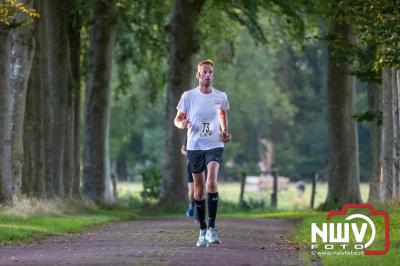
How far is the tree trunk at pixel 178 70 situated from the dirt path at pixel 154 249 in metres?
14.8

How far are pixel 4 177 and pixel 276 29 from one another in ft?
62.2

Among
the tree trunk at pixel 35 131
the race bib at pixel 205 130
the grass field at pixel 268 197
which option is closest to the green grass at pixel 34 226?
the tree trunk at pixel 35 131

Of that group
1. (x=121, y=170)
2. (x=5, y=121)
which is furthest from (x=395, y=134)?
(x=121, y=170)

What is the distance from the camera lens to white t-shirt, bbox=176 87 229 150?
15.0 metres

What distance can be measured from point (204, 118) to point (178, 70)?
20115 mm

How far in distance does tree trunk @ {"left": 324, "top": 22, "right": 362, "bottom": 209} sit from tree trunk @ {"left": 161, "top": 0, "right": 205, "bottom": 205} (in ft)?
14.0

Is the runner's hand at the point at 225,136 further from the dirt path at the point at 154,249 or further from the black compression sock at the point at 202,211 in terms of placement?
the dirt path at the point at 154,249

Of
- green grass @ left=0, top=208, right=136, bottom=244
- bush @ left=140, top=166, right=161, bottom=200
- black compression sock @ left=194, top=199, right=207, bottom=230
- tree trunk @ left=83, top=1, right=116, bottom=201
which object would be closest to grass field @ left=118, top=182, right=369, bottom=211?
bush @ left=140, top=166, right=161, bottom=200

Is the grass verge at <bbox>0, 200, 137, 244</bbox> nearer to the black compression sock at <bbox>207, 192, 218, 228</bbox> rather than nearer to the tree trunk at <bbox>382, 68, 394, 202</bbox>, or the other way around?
the black compression sock at <bbox>207, 192, 218, 228</bbox>

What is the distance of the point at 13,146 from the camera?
926 inches

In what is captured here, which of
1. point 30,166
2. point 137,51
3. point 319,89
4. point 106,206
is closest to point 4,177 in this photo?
point 30,166

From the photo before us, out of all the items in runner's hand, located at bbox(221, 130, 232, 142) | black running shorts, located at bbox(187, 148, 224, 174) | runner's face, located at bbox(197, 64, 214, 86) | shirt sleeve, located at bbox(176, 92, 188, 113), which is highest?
runner's face, located at bbox(197, 64, 214, 86)

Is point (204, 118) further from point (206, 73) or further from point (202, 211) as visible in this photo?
point (202, 211)

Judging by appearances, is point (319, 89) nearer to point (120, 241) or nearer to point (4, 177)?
point (4, 177)
